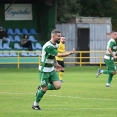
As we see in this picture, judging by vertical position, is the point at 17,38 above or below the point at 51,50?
below

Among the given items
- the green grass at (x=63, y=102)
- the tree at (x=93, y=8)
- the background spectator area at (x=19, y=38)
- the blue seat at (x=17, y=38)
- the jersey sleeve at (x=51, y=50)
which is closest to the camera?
the green grass at (x=63, y=102)

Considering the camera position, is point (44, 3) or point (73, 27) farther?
point (73, 27)

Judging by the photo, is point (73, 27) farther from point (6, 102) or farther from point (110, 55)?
point (6, 102)

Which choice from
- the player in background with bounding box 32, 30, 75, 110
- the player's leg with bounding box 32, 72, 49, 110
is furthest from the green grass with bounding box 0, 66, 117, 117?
the player in background with bounding box 32, 30, 75, 110

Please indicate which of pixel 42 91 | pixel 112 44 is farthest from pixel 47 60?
pixel 112 44

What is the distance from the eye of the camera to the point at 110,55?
22516 millimetres

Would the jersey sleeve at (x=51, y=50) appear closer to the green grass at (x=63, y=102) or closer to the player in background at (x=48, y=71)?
the player in background at (x=48, y=71)

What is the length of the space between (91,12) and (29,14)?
16.2 metres

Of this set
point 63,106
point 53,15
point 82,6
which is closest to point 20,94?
point 63,106

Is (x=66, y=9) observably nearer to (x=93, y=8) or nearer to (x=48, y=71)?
(x=93, y=8)

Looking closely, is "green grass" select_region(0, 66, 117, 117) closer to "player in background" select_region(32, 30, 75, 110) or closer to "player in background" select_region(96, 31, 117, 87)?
"player in background" select_region(32, 30, 75, 110)

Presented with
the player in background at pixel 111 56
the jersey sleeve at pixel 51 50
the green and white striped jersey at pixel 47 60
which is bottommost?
the player in background at pixel 111 56

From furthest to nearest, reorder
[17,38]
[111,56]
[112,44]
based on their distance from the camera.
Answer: [17,38]
[111,56]
[112,44]

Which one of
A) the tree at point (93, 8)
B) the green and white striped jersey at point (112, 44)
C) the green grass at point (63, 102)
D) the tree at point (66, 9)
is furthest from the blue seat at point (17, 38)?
the green and white striped jersey at point (112, 44)
